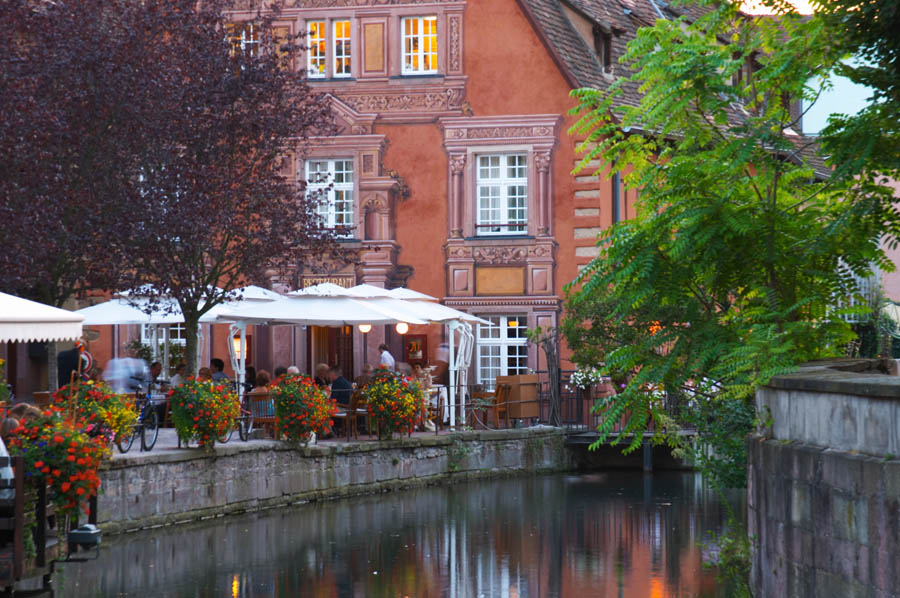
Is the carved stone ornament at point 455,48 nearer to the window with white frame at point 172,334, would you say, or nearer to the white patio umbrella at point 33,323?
the window with white frame at point 172,334

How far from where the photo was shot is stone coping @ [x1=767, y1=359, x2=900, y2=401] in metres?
8.56

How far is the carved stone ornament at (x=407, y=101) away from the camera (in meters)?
31.1

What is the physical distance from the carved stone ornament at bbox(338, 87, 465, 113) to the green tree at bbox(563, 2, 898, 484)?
1754 centimetres

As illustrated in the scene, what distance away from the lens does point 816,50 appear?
1223 centimetres

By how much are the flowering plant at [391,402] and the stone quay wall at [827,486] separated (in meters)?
12.4

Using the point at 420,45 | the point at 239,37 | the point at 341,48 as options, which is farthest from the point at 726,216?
the point at 341,48

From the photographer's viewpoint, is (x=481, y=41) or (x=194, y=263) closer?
(x=194, y=263)

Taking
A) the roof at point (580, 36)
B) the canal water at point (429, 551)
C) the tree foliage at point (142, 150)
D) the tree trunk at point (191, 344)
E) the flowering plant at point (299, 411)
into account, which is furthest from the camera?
the roof at point (580, 36)

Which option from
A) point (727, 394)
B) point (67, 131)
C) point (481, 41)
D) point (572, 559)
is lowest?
point (572, 559)

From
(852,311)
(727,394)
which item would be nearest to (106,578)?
(727,394)

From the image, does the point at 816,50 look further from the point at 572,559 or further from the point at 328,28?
the point at 328,28

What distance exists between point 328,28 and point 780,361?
70.9 feet

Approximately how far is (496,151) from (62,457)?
19985 millimetres

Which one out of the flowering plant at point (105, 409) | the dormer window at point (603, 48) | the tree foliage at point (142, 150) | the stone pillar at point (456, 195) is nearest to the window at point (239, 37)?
the tree foliage at point (142, 150)
